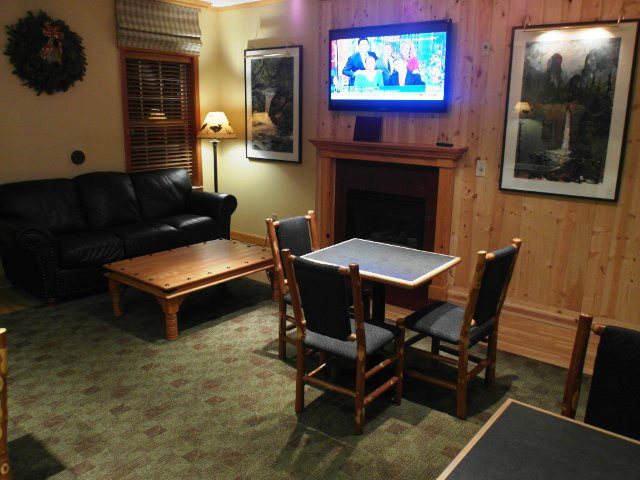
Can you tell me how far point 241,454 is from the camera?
257 cm

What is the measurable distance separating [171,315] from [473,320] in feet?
6.83

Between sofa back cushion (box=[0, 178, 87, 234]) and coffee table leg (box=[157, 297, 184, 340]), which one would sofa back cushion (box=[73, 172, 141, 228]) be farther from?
coffee table leg (box=[157, 297, 184, 340])

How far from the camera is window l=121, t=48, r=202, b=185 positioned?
5801 mm

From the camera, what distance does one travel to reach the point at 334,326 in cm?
266

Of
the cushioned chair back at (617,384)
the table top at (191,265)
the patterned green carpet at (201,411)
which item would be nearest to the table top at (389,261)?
the patterned green carpet at (201,411)

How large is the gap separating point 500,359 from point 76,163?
4.35 metres

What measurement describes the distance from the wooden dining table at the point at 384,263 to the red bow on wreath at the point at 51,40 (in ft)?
11.2

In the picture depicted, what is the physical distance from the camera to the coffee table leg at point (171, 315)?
3.79 metres

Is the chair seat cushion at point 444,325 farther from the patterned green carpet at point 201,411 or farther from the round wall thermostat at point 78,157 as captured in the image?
the round wall thermostat at point 78,157

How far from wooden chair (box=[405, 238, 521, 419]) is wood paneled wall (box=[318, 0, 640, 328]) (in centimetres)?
132

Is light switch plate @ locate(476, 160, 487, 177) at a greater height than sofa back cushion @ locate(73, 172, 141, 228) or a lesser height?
greater

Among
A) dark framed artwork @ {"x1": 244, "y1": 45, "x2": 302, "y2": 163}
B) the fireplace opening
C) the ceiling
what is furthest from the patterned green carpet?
the ceiling

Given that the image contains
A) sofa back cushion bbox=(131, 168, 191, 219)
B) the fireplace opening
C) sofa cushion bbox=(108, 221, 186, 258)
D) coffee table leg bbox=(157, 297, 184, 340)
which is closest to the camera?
coffee table leg bbox=(157, 297, 184, 340)

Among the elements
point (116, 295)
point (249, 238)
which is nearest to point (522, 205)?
point (116, 295)
